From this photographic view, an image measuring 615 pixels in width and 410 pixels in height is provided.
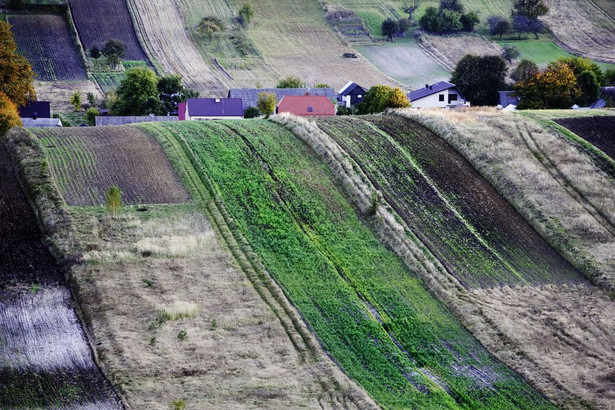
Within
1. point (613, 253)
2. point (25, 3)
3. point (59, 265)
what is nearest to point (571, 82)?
point (613, 253)

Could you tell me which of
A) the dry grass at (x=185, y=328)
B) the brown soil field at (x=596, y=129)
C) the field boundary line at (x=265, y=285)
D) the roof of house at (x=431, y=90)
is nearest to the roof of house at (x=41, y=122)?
the field boundary line at (x=265, y=285)

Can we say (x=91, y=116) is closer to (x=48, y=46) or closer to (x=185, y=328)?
(x=48, y=46)

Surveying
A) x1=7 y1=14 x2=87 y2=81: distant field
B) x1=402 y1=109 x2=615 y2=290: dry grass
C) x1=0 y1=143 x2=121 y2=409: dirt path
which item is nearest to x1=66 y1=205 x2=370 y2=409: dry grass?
x1=0 y1=143 x2=121 y2=409: dirt path

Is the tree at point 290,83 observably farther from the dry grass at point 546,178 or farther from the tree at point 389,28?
the dry grass at point 546,178

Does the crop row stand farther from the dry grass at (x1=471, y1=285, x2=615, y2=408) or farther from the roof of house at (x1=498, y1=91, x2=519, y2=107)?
the roof of house at (x1=498, y1=91, x2=519, y2=107)

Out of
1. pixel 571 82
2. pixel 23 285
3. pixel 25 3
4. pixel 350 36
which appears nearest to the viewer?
pixel 23 285

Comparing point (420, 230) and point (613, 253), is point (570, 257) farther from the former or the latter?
point (420, 230)

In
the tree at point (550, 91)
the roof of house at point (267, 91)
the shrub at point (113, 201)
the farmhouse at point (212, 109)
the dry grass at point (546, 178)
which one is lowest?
the roof of house at point (267, 91)
